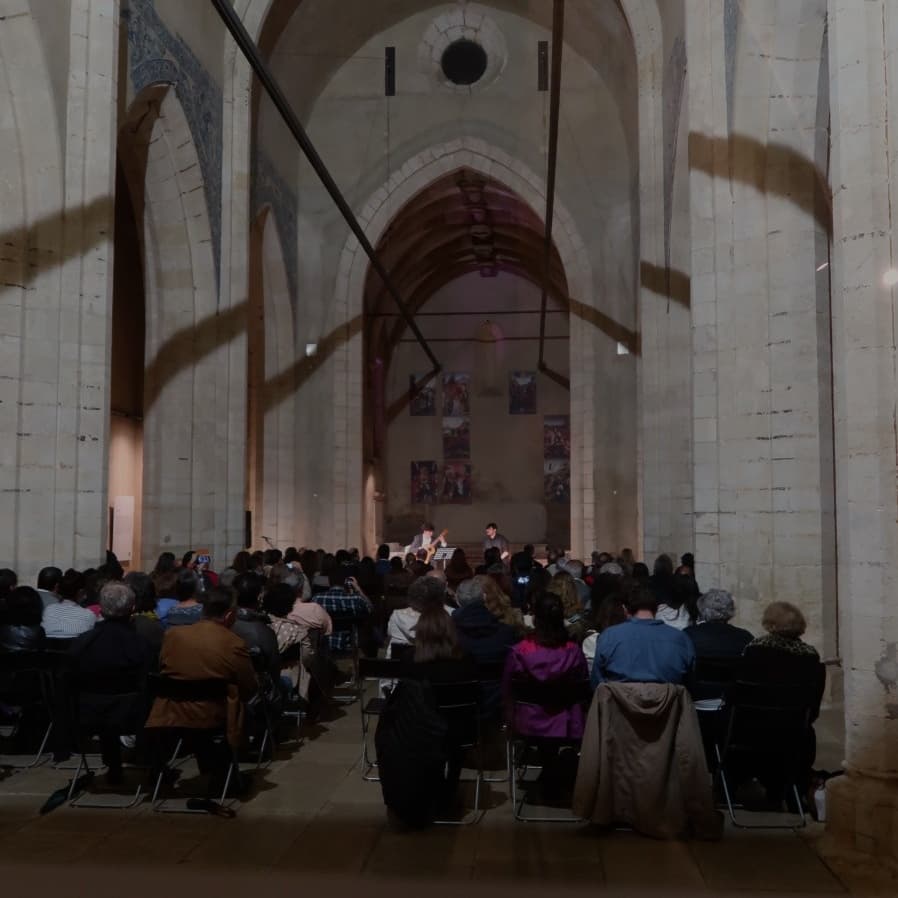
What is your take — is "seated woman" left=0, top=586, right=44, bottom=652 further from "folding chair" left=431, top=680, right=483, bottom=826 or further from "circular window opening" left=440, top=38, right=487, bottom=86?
"circular window opening" left=440, top=38, right=487, bottom=86

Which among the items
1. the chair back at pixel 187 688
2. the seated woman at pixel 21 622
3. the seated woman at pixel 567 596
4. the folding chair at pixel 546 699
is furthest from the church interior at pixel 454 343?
the seated woman at pixel 567 596

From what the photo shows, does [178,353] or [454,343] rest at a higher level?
[454,343]

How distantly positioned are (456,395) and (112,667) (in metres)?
30.3

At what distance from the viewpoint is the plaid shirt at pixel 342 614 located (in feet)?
29.9

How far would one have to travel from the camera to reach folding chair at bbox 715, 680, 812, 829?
17.5ft

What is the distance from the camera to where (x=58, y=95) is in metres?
10.7

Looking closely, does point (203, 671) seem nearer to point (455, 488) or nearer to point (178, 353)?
point (178, 353)

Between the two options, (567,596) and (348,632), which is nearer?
(567,596)

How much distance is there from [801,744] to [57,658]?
4284mm

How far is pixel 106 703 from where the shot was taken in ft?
19.0

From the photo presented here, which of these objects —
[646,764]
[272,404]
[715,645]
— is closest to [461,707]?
[646,764]

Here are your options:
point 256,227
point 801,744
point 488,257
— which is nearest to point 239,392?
point 256,227

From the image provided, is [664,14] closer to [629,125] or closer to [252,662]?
[629,125]

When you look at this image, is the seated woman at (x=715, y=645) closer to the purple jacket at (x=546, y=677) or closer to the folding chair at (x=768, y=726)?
the folding chair at (x=768, y=726)
